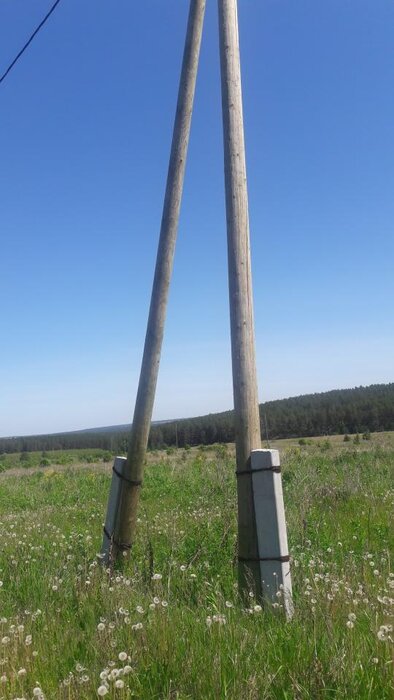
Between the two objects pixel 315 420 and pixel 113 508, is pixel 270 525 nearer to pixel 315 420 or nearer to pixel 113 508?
pixel 113 508

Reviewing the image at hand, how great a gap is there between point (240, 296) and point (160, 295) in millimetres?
964

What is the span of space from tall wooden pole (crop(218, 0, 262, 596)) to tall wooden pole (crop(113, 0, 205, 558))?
1.43ft

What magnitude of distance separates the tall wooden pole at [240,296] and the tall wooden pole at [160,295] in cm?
44

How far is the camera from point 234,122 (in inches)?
181

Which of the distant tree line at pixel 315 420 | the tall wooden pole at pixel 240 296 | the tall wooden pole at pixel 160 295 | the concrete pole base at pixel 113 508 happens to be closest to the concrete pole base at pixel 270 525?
the tall wooden pole at pixel 240 296

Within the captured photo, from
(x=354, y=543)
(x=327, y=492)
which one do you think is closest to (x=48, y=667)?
(x=354, y=543)

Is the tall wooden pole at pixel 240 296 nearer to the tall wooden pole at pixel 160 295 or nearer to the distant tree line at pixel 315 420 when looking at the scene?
the tall wooden pole at pixel 160 295

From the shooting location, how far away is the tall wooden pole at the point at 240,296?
3.95m

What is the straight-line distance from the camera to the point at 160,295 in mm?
5051

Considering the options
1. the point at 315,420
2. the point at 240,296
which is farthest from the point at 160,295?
the point at 315,420

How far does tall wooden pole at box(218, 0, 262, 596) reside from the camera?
3.95 meters

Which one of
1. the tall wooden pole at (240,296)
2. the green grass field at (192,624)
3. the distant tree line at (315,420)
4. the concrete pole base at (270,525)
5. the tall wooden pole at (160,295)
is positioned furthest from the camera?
the distant tree line at (315,420)

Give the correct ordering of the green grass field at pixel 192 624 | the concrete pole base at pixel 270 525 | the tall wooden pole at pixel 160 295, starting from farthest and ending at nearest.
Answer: the tall wooden pole at pixel 160 295, the concrete pole base at pixel 270 525, the green grass field at pixel 192 624

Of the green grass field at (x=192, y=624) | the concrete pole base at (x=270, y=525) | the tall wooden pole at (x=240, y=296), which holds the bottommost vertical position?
the green grass field at (x=192, y=624)
